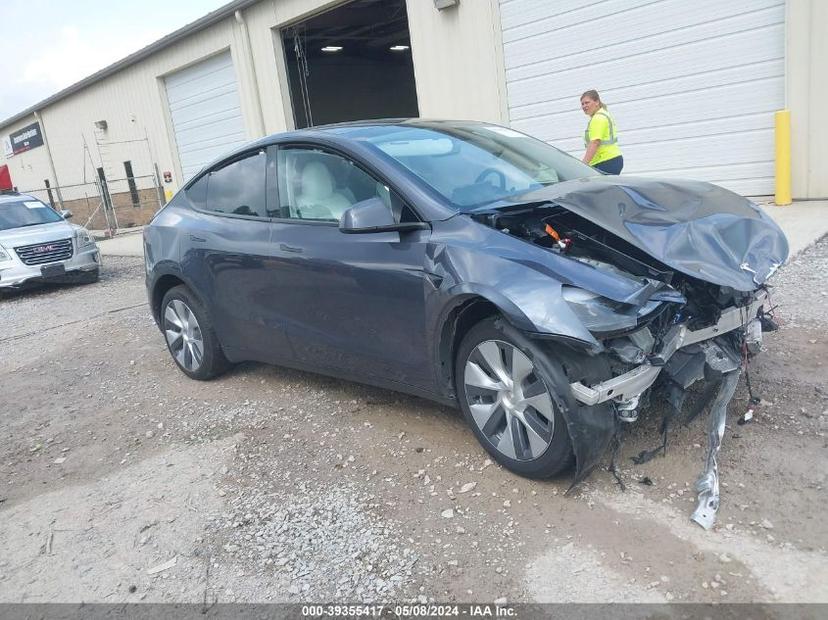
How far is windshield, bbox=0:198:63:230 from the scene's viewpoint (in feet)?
37.1

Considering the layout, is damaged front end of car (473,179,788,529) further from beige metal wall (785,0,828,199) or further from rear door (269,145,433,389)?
beige metal wall (785,0,828,199)

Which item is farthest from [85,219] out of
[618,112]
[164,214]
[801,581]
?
[801,581]

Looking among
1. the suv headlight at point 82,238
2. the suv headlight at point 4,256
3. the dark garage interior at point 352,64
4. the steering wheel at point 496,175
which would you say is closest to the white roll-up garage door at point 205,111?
the dark garage interior at point 352,64

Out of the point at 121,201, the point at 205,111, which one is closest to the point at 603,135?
the point at 205,111

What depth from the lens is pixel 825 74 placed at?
27.8ft

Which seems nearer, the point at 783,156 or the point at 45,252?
the point at 783,156

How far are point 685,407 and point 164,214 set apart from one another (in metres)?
3.86

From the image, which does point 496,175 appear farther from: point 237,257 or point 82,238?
point 82,238

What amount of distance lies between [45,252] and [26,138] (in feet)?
81.0

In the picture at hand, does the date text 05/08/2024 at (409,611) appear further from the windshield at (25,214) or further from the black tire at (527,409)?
the windshield at (25,214)

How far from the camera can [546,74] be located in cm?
1131

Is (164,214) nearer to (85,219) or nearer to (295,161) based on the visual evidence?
(295,161)

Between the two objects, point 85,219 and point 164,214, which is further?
point 85,219

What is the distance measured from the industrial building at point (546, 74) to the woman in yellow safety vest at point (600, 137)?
9.79 ft
